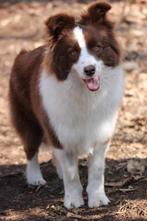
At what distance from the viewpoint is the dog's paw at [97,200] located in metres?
5.37

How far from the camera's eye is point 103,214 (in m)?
5.16

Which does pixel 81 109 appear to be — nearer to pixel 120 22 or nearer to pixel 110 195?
pixel 110 195

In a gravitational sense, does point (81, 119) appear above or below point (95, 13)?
below

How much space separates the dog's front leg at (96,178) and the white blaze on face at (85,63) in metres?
0.78

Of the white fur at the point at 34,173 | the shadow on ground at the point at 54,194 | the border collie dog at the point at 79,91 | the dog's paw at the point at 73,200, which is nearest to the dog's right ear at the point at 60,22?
the border collie dog at the point at 79,91

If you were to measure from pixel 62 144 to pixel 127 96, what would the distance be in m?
3.30

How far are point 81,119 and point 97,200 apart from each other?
78cm

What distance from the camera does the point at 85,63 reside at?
4.64 m

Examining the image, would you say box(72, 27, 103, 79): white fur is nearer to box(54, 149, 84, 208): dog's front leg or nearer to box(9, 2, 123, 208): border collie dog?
box(9, 2, 123, 208): border collie dog

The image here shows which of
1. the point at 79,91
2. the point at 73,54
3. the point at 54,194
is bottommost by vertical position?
the point at 54,194

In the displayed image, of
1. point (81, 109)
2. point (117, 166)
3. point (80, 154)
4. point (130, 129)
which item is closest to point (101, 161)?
point (80, 154)

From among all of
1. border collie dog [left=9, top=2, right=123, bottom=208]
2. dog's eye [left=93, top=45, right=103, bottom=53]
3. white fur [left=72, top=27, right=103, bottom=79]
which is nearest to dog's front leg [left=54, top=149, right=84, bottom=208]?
border collie dog [left=9, top=2, right=123, bottom=208]

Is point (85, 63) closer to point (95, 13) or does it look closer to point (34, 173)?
point (95, 13)

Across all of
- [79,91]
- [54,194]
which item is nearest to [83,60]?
[79,91]
